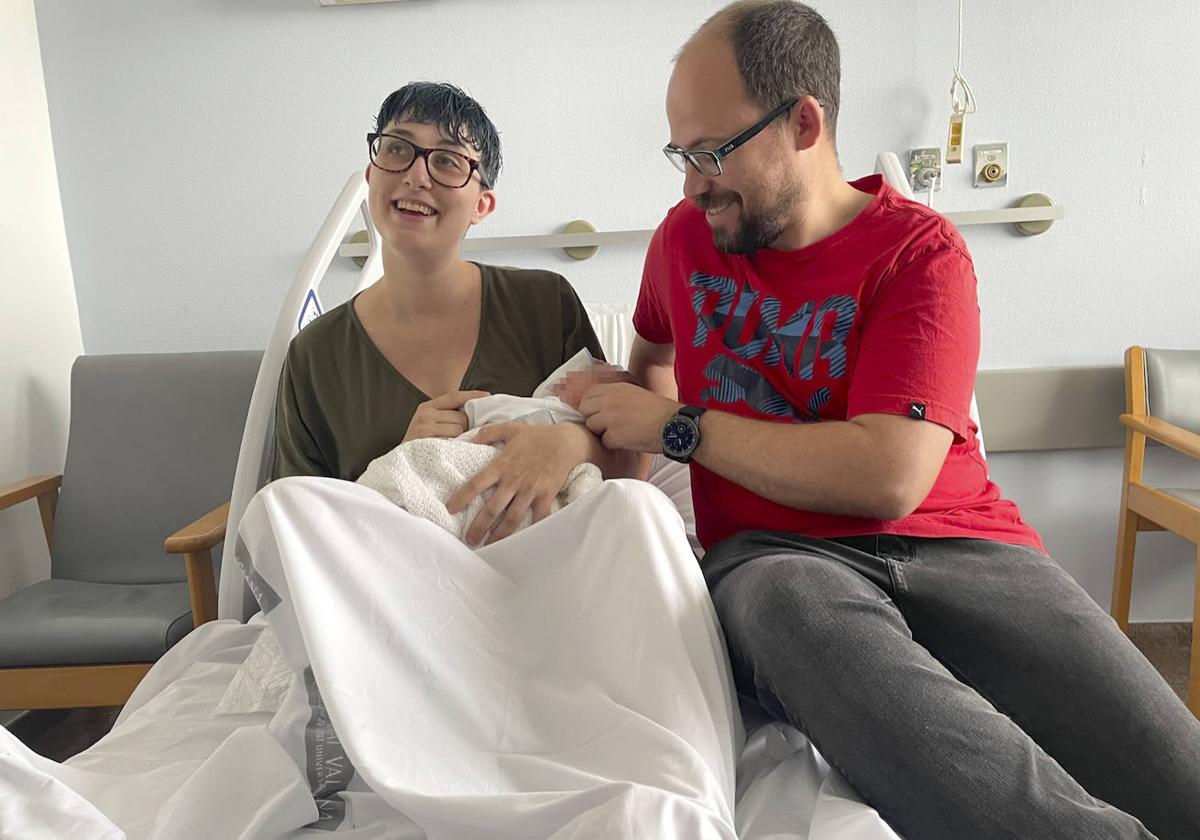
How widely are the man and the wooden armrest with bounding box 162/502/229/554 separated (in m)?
0.94

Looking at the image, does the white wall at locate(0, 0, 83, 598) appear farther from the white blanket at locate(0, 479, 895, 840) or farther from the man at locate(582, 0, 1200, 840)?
the man at locate(582, 0, 1200, 840)

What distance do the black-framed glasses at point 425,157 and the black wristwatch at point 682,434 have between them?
0.63m

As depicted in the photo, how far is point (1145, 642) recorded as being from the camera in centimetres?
336

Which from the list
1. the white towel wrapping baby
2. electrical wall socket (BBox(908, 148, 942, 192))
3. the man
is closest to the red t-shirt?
the man

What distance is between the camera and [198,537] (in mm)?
2074

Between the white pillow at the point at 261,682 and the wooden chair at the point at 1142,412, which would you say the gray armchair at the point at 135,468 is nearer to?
the white pillow at the point at 261,682

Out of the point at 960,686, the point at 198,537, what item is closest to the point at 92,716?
the point at 198,537

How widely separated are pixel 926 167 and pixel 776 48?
71.3 inches

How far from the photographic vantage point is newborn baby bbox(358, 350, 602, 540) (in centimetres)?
147

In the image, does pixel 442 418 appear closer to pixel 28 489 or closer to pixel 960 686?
pixel 960 686

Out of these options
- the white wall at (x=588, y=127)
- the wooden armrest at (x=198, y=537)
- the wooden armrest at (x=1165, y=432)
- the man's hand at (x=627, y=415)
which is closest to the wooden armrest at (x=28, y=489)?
the white wall at (x=588, y=127)

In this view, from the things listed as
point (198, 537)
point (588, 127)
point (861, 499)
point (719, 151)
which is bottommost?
point (198, 537)

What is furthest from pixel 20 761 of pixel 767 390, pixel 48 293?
pixel 48 293

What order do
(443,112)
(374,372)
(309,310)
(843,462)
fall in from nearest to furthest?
(843,462) < (443,112) < (374,372) < (309,310)
